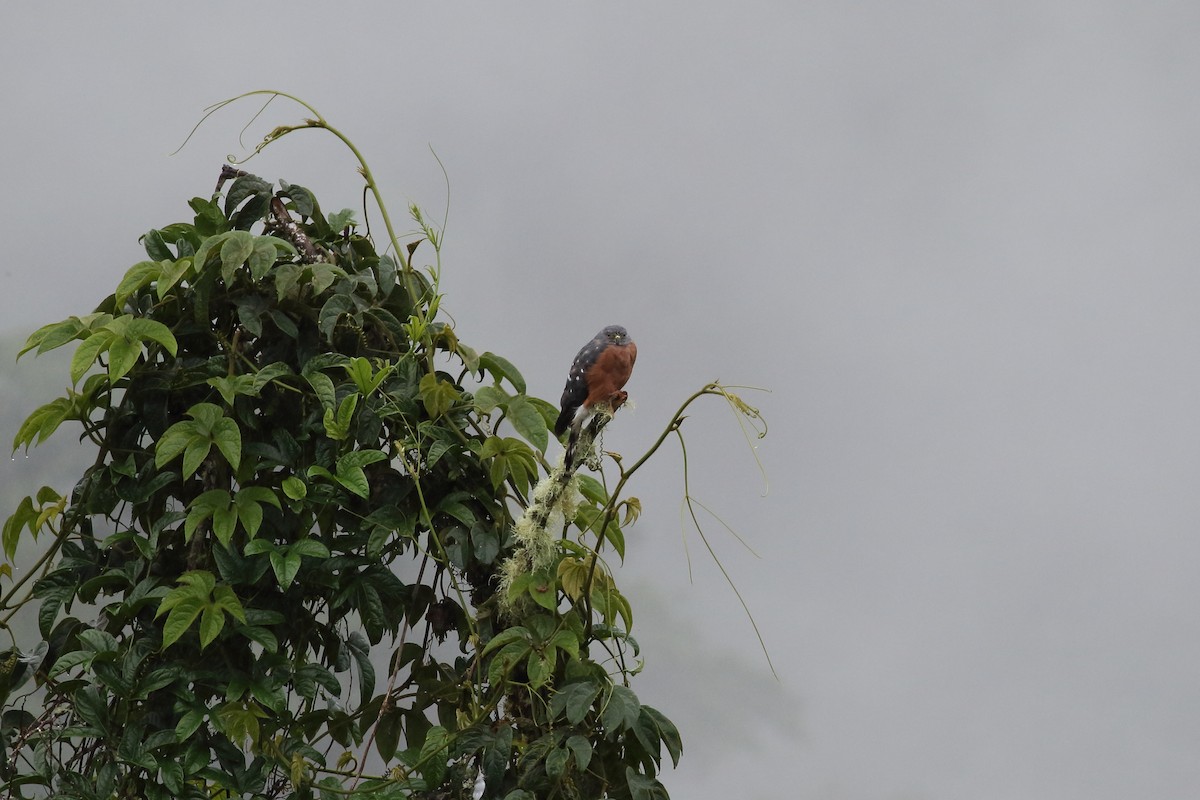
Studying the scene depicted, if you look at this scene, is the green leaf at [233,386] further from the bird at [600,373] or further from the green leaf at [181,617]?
the bird at [600,373]

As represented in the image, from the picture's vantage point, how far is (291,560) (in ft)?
5.65

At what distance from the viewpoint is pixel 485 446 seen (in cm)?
174

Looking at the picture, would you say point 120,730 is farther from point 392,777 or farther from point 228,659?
point 392,777

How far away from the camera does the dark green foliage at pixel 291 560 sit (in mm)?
1701

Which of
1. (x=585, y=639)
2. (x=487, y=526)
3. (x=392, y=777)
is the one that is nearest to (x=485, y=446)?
(x=487, y=526)

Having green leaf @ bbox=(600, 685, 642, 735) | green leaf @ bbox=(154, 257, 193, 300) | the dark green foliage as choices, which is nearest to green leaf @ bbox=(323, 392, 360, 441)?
the dark green foliage

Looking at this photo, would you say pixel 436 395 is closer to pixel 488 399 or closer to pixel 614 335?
pixel 488 399

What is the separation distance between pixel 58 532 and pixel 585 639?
0.90 meters

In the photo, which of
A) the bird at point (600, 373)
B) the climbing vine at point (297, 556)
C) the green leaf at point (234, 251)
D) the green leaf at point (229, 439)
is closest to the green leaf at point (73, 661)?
the climbing vine at point (297, 556)

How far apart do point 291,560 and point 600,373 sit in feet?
1.80

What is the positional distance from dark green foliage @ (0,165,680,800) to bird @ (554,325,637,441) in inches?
5.2

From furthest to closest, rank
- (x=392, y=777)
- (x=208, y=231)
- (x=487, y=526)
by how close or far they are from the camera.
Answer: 1. (x=208, y=231)
2. (x=487, y=526)
3. (x=392, y=777)

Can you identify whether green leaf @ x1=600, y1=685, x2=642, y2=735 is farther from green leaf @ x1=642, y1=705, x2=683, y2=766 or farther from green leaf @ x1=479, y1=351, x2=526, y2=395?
green leaf @ x1=479, y1=351, x2=526, y2=395

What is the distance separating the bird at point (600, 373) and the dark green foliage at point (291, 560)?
5.2 inches
